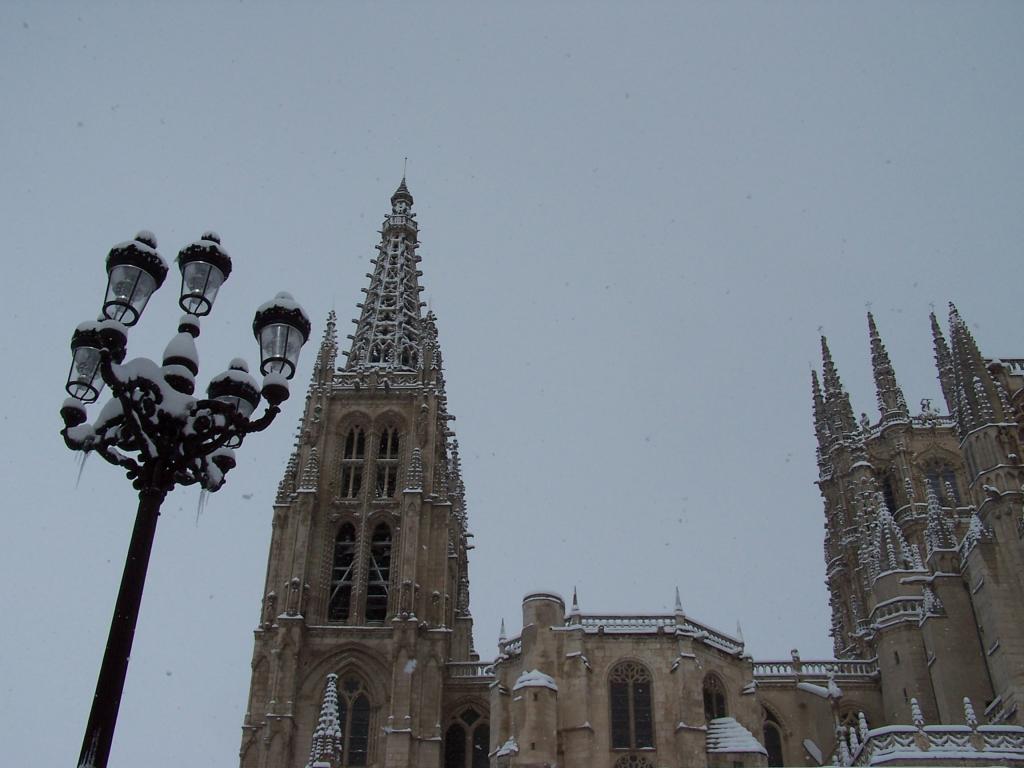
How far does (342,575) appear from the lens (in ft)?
153

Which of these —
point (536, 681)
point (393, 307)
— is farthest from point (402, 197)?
point (536, 681)

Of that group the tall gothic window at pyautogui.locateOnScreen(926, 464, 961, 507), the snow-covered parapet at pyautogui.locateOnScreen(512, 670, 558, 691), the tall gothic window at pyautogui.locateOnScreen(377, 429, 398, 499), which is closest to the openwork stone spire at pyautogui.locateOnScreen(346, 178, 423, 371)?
the tall gothic window at pyautogui.locateOnScreen(377, 429, 398, 499)

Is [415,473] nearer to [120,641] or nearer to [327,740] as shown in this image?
[327,740]

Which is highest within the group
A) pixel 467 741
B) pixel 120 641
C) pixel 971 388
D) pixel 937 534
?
pixel 971 388

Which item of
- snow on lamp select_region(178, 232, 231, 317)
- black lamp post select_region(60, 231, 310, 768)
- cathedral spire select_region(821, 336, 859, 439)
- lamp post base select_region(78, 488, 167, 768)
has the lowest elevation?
lamp post base select_region(78, 488, 167, 768)

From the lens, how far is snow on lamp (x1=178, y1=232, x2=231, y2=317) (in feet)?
45.1

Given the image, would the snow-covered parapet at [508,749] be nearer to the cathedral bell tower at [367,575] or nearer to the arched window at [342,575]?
the cathedral bell tower at [367,575]

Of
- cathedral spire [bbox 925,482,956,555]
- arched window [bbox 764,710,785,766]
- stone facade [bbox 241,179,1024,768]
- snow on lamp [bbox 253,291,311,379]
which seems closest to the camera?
snow on lamp [bbox 253,291,311,379]

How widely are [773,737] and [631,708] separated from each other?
6.84 meters

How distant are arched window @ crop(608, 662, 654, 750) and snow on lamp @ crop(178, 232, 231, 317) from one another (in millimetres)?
26881

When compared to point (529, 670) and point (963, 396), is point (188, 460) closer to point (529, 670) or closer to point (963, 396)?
point (529, 670)

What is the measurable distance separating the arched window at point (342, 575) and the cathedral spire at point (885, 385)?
26.1m

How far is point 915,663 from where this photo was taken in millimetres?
38969

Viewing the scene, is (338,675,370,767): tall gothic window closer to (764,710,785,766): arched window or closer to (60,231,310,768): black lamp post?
(764,710,785,766): arched window
